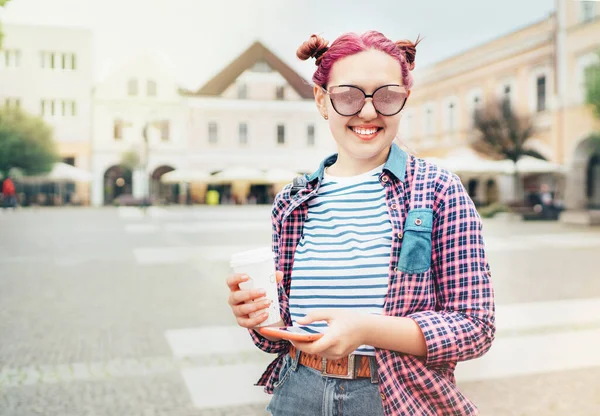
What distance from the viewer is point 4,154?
35.5 metres

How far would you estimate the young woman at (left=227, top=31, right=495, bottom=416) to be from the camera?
135 cm

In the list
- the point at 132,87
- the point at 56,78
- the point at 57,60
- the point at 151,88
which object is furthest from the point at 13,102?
the point at 151,88

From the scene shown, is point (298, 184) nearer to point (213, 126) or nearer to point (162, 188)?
point (162, 188)

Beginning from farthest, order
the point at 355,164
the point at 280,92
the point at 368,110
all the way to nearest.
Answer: the point at 280,92
the point at 355,164
the point at 368,110

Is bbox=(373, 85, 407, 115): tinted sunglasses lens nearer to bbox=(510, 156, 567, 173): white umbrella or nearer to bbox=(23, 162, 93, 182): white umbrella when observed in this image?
bbox=(510, 156, 567, 173): white umbrella

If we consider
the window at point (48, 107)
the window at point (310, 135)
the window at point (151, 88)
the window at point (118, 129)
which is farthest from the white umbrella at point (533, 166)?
the window at point (48, 107)

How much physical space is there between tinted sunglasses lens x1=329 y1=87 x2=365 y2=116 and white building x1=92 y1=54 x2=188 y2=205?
40.1 m

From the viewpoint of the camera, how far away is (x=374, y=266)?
1.45 meters

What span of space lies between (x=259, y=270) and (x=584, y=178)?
95.1 feet

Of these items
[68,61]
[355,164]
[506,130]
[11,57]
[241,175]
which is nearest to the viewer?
[355,164]

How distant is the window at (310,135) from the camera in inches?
1636

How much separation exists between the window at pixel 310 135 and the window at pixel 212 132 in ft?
17.7

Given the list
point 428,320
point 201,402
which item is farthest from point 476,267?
point 201,402

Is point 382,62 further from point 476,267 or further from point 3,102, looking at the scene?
point 3,102
